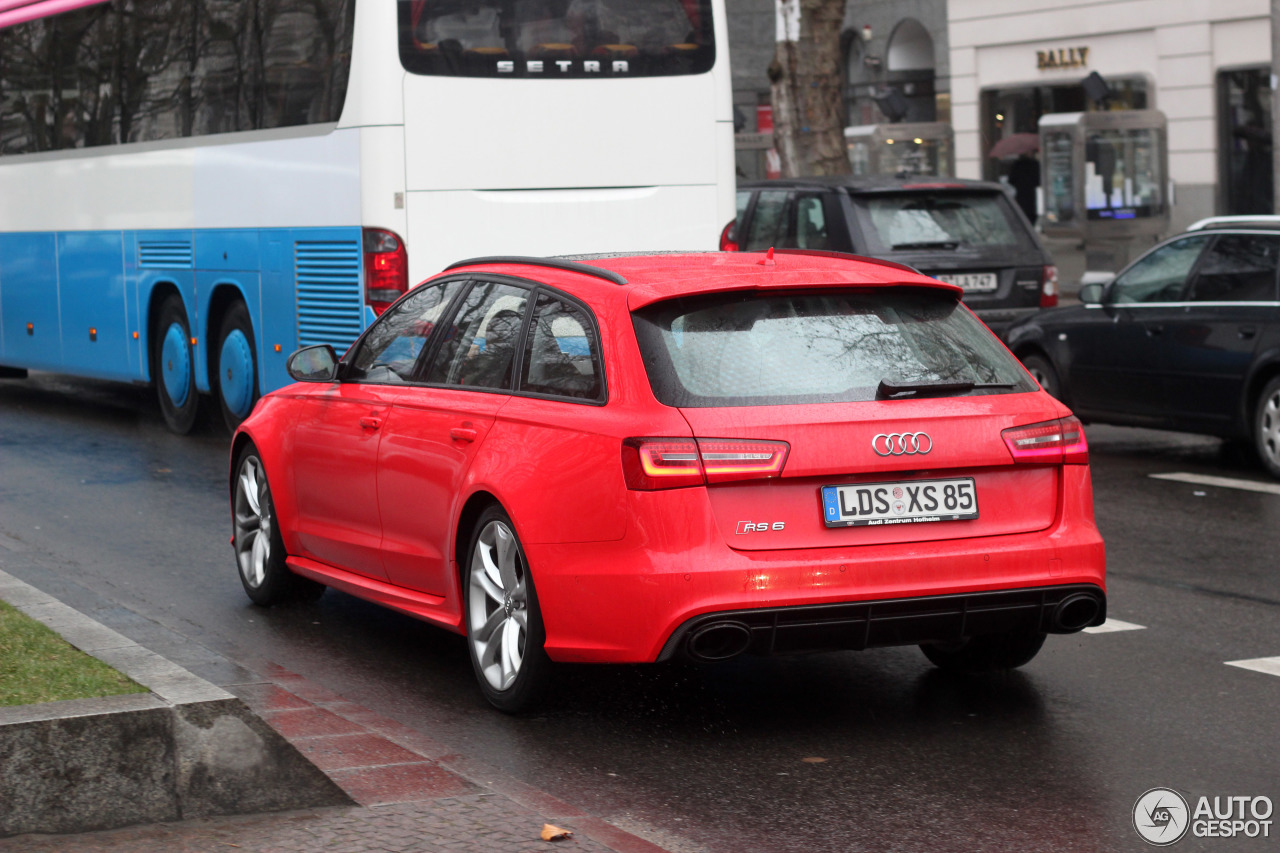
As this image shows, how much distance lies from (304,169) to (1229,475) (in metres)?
6.23

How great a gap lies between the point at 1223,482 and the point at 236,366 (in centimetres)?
690

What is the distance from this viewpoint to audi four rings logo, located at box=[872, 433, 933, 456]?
19.4 ft

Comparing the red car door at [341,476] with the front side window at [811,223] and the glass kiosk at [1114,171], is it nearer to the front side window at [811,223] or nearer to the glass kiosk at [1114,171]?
the front side window at [811,223]

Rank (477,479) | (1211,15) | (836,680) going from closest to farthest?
(477,479) → (836,680) → (1211,15)

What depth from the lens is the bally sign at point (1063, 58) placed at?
3262cm

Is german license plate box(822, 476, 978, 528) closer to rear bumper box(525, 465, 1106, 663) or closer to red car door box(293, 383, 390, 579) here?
rear bumper box(525, 465, 1106, 663)

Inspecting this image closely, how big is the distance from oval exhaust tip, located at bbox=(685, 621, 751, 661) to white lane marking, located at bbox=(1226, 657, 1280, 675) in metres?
2.22

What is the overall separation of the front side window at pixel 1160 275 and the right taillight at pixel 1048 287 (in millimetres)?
1948

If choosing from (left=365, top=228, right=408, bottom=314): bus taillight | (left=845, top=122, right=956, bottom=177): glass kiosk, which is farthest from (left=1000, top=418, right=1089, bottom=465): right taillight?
(left=845, top=122, right=956, bottom=177): glass kiosk

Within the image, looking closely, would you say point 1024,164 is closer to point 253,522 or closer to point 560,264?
point 253,522

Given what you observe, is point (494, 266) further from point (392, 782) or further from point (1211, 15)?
point (1211, 15)

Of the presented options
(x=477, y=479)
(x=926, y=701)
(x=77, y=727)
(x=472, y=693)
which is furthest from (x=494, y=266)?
(x=77, y=727)

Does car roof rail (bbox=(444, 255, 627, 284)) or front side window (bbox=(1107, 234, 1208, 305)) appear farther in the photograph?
front side window (bbox=(1107, 234, 1208, 305))

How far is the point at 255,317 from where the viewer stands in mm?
13930
